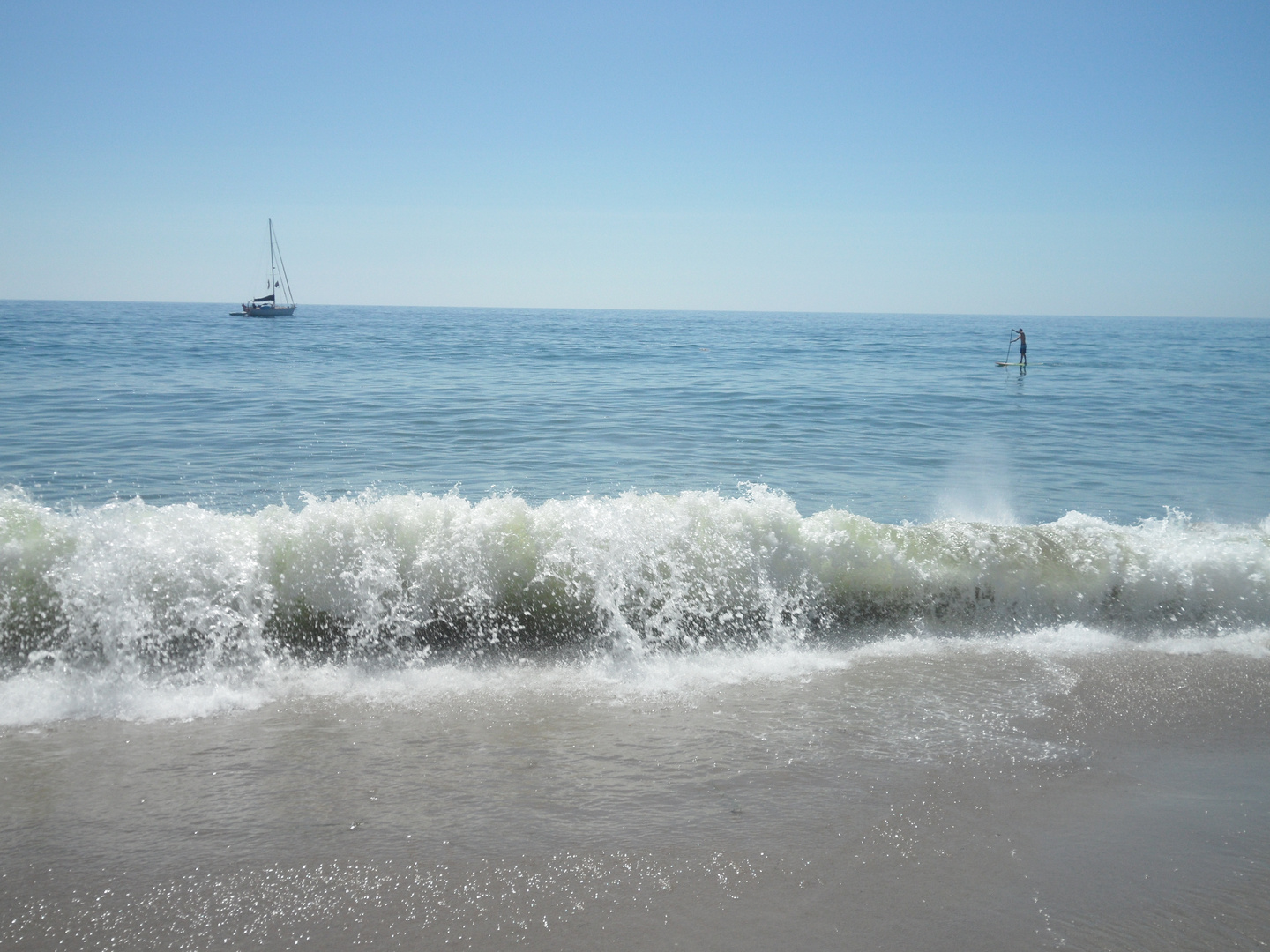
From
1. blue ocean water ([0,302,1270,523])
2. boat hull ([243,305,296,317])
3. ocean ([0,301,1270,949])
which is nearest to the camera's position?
ocean ([0,301,1270,949])

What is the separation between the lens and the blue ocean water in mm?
10219

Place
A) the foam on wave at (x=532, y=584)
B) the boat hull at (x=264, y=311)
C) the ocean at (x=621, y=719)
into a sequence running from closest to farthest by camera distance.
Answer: the ocean at (x=621, y=719) → the foam on wave at (x=532, y=584) → the boat hull at (x=264, y=311)

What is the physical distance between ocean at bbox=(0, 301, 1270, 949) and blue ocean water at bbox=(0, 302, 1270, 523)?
11.3 inches

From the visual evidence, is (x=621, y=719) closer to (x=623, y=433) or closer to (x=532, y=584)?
(x=532, y=584)

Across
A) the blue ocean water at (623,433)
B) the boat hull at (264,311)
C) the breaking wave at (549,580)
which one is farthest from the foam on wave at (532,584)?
the boat hull at (264,311)

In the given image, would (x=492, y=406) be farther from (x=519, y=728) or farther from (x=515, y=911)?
(x=515, y=911)

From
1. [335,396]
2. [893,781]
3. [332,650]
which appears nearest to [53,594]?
[332,650]

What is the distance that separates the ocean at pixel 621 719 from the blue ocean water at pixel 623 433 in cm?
29

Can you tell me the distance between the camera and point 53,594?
5.24 metres

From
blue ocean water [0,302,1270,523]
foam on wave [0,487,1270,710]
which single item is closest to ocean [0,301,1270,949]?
foam on wave [0,487,1270,710]

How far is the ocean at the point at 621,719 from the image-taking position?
2881 mm

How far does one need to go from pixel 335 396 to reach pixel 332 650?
14.4 m

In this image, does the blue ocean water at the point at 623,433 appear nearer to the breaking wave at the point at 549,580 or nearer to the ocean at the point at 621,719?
the ocean at the point at 621,719

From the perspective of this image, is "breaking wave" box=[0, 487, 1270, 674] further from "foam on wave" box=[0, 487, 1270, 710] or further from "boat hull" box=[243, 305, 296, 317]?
"boat hull" box=[243, 305, 296, 317]
